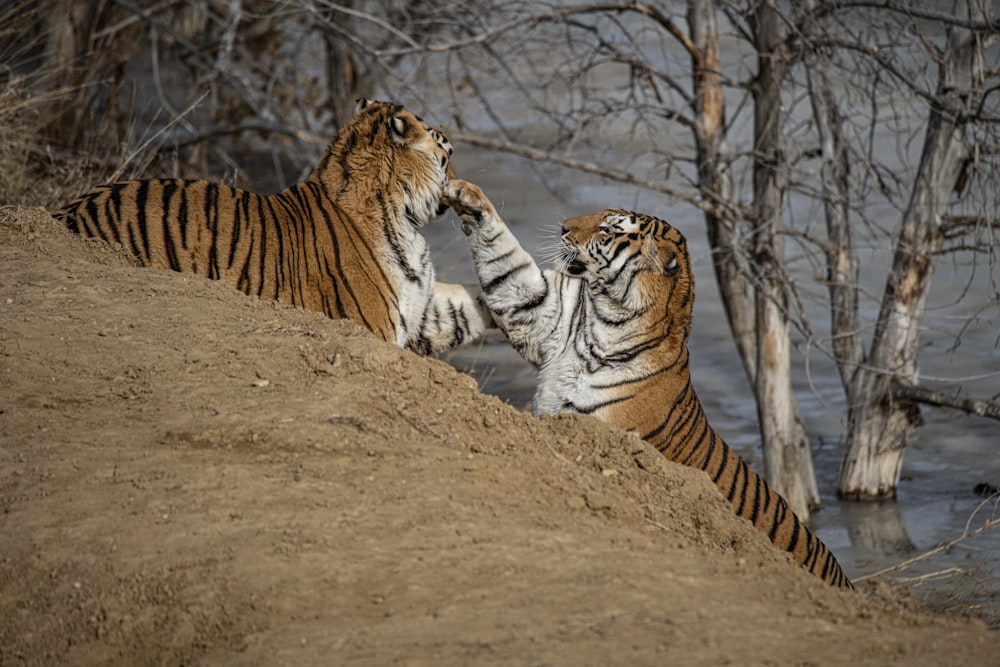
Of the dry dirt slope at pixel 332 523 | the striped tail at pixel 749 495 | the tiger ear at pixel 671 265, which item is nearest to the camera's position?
the dry dirt slope at pixel 332 523

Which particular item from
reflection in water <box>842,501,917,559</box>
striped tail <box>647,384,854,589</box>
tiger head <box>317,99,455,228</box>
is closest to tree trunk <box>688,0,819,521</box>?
reflection in water <box>842,501,917,559</box>

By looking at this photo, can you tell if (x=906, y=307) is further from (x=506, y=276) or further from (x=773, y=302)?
(x=506, y=276)

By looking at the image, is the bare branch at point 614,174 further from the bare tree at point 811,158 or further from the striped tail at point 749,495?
the striped tail at point 749,495

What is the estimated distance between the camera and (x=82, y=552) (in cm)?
242

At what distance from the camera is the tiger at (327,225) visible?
4.02 metres

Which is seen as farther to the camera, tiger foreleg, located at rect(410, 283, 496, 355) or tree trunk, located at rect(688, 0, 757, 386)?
tree trunk, located at rect(688, 0, 757, 386)

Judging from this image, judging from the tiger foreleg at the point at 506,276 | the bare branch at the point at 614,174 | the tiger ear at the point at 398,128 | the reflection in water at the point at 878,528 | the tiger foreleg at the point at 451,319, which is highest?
the bare branch at the point at 614,174

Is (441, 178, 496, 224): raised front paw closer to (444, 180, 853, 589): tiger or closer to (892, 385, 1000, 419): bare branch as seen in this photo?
(444, 180, 853, 589): tiger

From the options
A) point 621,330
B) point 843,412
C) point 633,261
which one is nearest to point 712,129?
point 843,412

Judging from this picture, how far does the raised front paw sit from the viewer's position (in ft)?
13.7

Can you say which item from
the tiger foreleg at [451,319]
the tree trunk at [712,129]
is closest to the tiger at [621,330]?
the tiger foreleg at [451,319]

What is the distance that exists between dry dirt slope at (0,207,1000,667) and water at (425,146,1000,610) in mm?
1928

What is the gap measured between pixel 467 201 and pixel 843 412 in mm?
4676

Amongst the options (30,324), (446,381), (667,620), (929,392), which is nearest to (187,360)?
(30,324)
